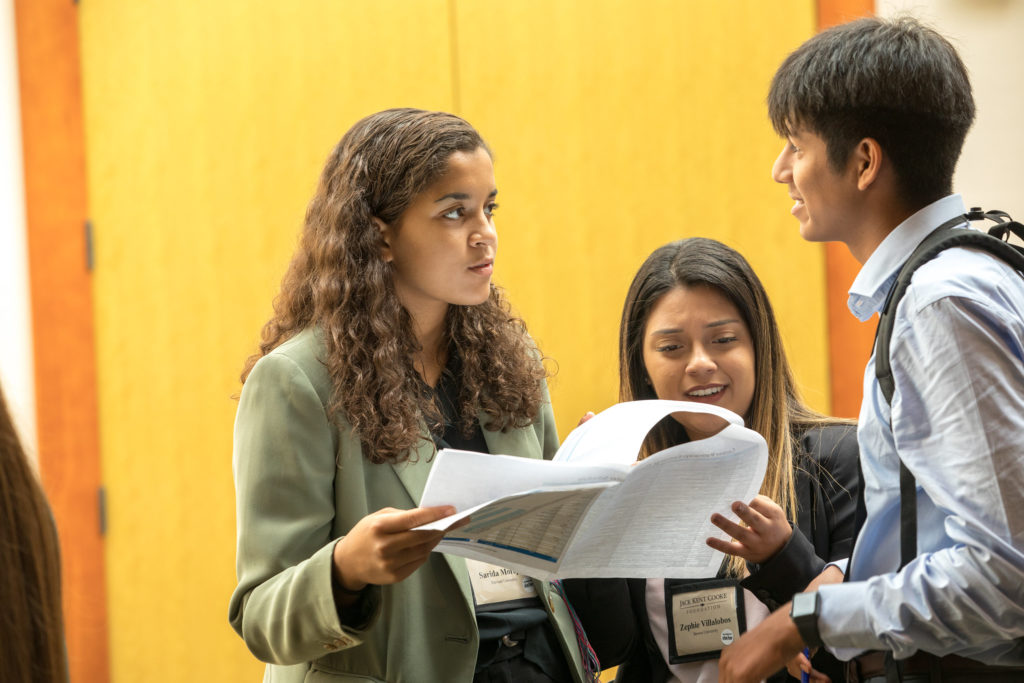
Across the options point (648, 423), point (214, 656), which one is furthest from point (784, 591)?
point (214, 656)

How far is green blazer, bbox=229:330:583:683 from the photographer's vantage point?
139 centimetres

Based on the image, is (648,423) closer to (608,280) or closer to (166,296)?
(608,280)

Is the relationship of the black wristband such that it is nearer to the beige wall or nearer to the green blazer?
the green blazer

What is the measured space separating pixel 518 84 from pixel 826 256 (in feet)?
3.71

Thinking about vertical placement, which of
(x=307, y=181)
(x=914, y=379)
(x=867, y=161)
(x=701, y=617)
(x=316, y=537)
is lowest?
(x=701, y=617)

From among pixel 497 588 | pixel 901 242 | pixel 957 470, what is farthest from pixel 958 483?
pixel 497 588

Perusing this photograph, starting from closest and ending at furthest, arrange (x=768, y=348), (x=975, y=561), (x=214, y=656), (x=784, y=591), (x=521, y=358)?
(x=975, y=561), (x=784, y=591), (x=521, y=358), (x=768, y=348), (x=214, y=656)

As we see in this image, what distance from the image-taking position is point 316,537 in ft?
4.71

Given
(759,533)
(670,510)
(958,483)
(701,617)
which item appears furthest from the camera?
(701,617)

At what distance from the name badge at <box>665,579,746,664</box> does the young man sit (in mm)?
512

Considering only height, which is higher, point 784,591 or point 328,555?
point 328,555

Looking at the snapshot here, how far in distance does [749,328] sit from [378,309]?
0.87 meters

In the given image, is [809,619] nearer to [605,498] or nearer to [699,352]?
[605,498]

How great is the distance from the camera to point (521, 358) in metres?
1.82
